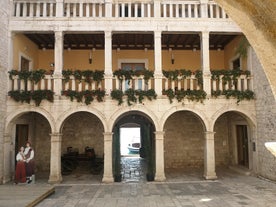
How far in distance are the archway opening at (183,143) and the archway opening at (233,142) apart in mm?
930

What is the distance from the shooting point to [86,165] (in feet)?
45.0

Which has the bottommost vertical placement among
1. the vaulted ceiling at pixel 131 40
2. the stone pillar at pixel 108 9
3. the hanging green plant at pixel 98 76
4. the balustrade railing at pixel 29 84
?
the balustrade railing at pixel 29 84

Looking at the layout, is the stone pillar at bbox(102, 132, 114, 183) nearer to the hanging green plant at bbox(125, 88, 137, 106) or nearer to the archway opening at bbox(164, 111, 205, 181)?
the hanging green plant at bbox(125, 88, 137, 106)

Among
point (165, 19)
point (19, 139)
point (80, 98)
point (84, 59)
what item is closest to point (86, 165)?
point (19, 139)

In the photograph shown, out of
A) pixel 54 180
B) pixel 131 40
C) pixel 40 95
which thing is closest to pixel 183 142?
pixel 131 40

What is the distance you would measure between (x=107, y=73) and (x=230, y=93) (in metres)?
4.97

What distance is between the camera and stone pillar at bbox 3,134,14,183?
34.5ft

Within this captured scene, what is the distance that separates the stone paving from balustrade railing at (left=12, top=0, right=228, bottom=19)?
21.7 ft

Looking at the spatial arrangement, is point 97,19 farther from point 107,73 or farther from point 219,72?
point 219,72

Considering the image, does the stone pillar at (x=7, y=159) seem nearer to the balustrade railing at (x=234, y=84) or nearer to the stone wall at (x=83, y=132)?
the stone wall at (x=83, y=132)

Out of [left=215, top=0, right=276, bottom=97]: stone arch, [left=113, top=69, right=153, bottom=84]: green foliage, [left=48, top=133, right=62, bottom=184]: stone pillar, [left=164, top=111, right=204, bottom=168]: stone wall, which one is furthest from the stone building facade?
[left=215, top=0, right=276, bottom=97]: stone arch

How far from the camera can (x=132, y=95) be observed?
35.7 feet

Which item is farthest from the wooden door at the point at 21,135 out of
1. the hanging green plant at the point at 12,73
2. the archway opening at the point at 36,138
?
the hanging green plant at the point at 12,73

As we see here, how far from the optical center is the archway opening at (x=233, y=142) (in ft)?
41.0
